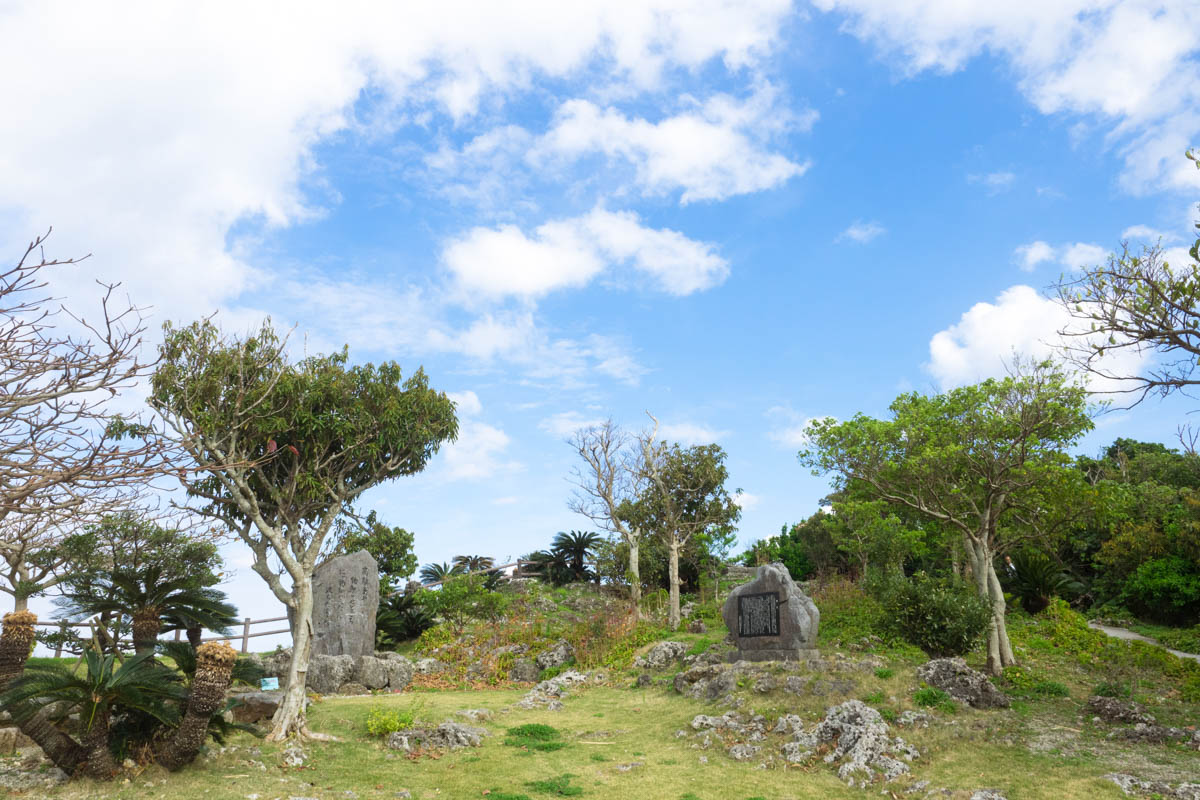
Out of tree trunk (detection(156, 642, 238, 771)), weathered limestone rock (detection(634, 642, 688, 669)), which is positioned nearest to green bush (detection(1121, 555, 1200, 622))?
weathered limestone rock (detection(634, 642, 688, 669))

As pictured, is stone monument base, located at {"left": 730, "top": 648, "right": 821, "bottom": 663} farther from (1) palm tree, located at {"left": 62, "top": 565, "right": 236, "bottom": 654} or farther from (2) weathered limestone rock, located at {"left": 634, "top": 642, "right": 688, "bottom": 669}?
(1) palm tree, located at {"left": 62, "top": 565, "right": 236, "bottom": 654}

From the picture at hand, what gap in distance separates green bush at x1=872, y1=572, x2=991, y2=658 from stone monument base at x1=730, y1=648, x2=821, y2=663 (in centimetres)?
224

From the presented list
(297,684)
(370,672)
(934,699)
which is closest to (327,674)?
(370,672)

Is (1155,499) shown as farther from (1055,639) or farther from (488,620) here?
(488,620)

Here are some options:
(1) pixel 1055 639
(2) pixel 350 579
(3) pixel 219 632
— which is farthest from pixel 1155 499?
(3) pixel 219 632

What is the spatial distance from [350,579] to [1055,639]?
770 inches

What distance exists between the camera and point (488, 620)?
85.8 ft

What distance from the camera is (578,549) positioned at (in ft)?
121

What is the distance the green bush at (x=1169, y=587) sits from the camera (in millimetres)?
21688

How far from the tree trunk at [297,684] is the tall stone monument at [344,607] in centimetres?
748

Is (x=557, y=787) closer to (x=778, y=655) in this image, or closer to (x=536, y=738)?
(x=536, y=738)

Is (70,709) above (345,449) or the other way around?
the other way around

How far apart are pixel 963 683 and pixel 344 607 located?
50.5 feet

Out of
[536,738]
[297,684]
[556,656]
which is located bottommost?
[536,738]
